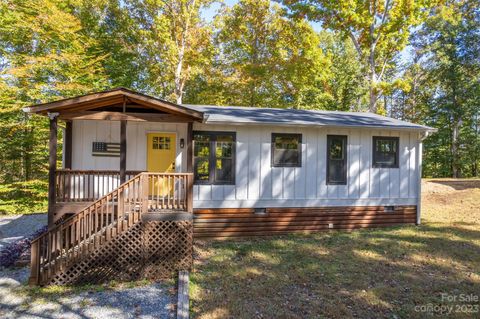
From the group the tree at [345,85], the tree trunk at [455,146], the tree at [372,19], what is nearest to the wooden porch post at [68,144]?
the tree at [372,19]

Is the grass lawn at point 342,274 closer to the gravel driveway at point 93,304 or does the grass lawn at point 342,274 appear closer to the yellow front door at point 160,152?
the gravel driveway at point 93,304

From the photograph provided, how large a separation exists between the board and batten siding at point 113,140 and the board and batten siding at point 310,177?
973mm

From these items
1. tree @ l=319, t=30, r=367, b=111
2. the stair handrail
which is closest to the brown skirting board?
the stair handrail

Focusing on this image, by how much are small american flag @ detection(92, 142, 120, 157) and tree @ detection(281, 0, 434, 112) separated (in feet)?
45.5

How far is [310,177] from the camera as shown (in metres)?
8.20

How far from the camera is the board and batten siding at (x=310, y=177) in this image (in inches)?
307

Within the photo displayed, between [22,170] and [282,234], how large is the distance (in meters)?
14.5

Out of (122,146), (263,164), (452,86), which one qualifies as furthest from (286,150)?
(452,86)

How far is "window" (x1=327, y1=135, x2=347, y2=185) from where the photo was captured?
8352 mm

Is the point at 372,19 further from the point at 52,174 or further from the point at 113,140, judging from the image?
the point at 52,174

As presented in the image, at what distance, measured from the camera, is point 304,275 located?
546cm

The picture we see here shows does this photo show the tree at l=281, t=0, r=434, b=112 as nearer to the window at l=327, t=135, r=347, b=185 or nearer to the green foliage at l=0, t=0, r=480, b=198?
the green foliage at l=0, t=0, r=480, b=198

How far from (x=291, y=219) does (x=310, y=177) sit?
53.0 inches

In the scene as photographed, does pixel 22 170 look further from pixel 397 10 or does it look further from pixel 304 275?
pixel 397 10
